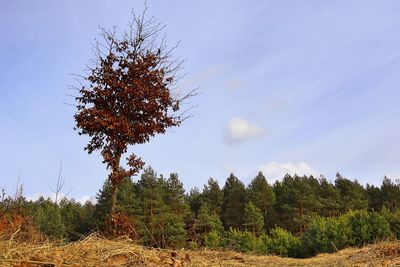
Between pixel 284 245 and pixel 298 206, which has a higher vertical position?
pixel 298 206

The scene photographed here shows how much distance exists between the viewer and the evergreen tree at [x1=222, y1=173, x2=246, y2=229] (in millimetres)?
51231

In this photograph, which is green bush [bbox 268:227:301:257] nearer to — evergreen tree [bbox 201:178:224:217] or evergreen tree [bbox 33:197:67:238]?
evergreen tree [bbox 33:197:67:238]

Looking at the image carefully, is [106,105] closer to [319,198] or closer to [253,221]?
[253,221]

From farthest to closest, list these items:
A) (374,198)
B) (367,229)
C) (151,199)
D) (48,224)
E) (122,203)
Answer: (374,198) → (151,199) → (122,203) → (367,229) → (48,224)

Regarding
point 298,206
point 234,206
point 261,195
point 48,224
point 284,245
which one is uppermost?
point 261,195

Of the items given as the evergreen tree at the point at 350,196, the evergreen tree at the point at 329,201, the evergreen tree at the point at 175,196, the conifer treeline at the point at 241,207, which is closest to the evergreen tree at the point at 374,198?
the conifer treeline at the point at 241,207

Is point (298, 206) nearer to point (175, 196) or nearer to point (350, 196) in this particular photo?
point (350, 196)

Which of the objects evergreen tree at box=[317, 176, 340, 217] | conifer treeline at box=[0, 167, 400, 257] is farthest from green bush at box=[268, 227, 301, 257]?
evergreen tree at box=[317, 176, 340, 217]

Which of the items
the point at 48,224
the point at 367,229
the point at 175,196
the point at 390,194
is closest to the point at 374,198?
the point at 390,194

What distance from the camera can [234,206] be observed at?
52906mm

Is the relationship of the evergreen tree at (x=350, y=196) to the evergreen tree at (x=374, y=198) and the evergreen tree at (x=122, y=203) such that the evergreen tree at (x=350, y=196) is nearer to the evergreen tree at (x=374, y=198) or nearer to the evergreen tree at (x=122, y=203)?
the evergreen tree at (x=374, y=198)

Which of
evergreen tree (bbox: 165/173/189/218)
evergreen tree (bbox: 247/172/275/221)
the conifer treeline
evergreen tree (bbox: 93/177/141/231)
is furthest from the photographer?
evergreen tree (bbox: 247/172/275/221)

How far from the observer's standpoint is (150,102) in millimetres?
9180

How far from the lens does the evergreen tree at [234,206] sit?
5123 centimetres
